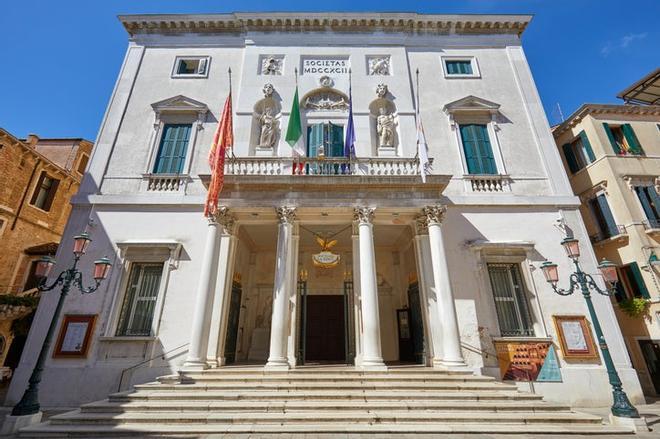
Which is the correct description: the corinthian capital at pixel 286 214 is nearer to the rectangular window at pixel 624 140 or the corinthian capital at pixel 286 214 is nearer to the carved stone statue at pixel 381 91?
the carved stone statue at pixel 381 91

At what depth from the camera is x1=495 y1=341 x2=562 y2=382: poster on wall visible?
30.8 feet

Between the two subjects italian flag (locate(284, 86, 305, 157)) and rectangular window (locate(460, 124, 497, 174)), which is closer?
italian flag (locate(284, 86, 305, 157))

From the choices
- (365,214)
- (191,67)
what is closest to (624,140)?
(365,214)

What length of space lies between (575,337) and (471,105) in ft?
31.5

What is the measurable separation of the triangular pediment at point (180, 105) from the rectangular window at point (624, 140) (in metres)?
19.1

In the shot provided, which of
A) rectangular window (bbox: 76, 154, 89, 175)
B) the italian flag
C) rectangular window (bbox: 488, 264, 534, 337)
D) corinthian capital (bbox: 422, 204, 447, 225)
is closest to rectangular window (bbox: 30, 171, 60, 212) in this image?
rectangular window (bbox: 76, 154, 89, 175)

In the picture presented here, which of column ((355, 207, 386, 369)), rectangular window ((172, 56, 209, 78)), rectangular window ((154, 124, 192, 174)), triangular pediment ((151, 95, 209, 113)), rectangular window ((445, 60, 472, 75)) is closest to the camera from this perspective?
column ((355, 207, 386, 369))

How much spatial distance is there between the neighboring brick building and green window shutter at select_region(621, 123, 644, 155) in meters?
30.0

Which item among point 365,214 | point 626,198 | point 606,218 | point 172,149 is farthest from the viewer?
point 606,218

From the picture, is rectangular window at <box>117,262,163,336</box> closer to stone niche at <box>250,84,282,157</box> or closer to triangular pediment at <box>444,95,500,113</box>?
stone niche at <box>250,84,282,157</box>

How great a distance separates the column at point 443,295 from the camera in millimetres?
8742

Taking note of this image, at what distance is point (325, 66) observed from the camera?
1449 centimetres

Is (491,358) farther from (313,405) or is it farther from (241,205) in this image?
(241,205)

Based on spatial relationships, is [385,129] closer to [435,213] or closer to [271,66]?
[435,213]
